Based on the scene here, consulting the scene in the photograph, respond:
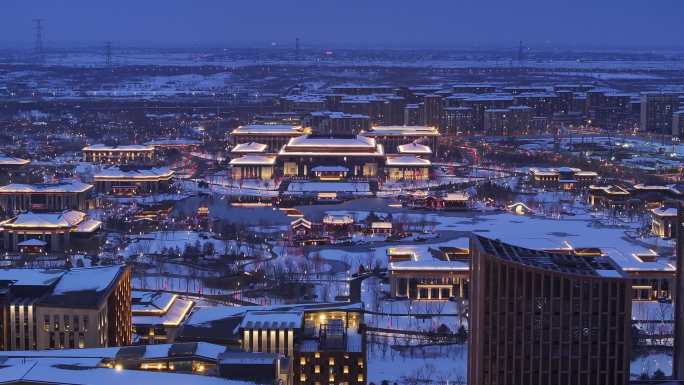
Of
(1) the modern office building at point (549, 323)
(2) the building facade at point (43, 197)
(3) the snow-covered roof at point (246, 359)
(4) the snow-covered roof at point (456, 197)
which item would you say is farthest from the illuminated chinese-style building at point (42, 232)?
(1) the modern office building at point (549, 323)

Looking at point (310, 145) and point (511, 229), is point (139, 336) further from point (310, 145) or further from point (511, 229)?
point (310, 145)

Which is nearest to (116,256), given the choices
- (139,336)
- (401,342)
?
(139,336)

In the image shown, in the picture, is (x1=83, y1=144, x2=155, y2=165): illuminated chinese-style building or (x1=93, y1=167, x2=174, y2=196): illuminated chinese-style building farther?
(x1=83, y1=144, x2=155, y2=165): illuminated chinese-style building

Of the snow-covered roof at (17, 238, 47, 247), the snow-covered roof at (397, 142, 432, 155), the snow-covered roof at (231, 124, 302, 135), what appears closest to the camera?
the snow-covered roof at (17, 238, 47, 247)

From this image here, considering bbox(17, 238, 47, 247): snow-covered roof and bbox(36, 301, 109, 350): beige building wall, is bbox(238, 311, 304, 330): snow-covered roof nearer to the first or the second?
bbox(36, 301, 109, 350): beige building wall

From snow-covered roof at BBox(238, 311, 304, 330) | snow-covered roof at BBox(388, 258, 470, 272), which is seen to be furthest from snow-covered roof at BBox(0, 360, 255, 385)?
snow-covered roof at BBox(388, 258, 470, 272)

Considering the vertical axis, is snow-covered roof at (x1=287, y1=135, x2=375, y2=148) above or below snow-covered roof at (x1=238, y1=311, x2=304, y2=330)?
above

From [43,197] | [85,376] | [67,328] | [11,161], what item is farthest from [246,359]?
[11,161]
